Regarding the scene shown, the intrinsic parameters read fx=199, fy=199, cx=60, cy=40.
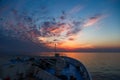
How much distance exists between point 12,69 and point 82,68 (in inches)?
114

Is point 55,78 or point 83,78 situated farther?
point 83,78

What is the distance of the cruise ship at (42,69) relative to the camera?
773cm

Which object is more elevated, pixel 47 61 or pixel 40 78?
pixel 47 61

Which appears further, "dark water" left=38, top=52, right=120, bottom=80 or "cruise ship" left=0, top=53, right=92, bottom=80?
"dark water" left=38, top=52, right=120, bottom=80

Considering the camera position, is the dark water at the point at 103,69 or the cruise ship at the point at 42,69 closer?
the cruise ship at the point at 42,69

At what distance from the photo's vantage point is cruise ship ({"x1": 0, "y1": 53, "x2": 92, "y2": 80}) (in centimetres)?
773

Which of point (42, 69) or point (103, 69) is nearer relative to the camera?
point (42, 69)

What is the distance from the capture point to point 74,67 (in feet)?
27.9

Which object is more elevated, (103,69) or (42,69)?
(42,69)

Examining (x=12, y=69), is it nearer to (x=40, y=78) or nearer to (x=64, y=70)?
(x=40, y=78)

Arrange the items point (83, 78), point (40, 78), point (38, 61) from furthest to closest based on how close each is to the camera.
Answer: point (38, 61) < point (83, 78) < point (40, 78)

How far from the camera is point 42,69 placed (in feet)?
26.3

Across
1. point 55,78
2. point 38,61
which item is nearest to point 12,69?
point 38,61

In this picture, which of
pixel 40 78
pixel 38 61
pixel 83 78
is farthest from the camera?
pixel 38 61
